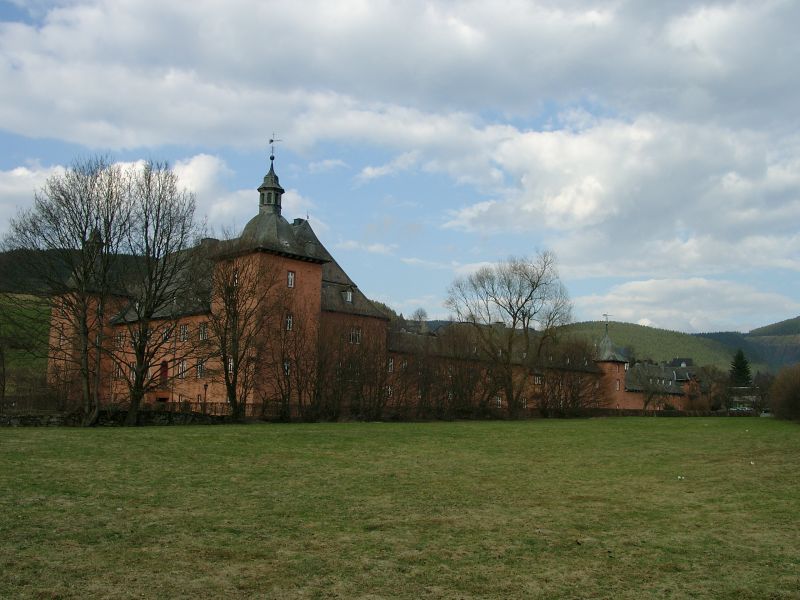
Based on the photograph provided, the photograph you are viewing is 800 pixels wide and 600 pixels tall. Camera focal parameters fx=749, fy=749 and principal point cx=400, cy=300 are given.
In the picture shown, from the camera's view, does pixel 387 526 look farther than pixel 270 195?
No

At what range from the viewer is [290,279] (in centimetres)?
5766

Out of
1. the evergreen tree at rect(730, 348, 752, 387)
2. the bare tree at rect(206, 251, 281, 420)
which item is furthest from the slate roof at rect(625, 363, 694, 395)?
the bare tree at rect(206, 251, 281, 420)

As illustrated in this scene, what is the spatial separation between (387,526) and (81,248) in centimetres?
3193

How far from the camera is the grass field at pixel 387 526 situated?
25.8 ft

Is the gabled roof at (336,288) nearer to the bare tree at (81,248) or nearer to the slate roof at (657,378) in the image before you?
the bare tree at (81,248)

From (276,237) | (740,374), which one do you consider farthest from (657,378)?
(276,237)

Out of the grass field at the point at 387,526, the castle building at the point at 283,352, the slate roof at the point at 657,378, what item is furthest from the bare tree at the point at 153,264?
the slate roof at the point at 657,378

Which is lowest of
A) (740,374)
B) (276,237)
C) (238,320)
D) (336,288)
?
(740,374)

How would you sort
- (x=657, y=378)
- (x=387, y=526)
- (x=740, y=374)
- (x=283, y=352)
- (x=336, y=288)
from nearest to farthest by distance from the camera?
1. (x=387, y=526)
2. (x=283, y=352)
3. (x=336, y=288)
4. (x=657, y=378)
5. (x=740, y=374)

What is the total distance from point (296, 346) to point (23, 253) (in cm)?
1888

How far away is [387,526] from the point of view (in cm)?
1112

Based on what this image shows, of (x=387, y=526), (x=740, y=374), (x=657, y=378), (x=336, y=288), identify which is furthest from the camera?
(x=740, y=374)

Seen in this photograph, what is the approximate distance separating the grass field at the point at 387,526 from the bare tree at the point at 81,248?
1818 centimetres

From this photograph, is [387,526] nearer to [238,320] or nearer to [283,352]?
[238,320]
